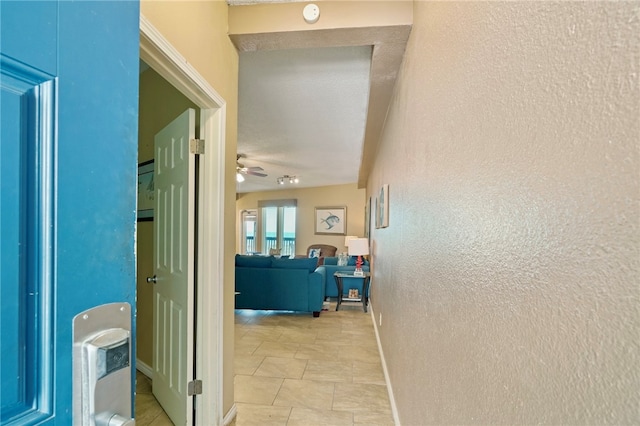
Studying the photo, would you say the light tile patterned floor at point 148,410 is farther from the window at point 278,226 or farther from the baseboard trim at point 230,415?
the window at point 278,226

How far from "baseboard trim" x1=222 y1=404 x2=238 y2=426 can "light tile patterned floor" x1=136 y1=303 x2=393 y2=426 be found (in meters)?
0.04

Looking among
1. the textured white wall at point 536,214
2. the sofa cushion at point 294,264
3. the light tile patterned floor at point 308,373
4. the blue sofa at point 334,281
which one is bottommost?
the light tile patterned floor at point 308,373

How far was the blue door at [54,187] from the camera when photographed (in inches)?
15.5

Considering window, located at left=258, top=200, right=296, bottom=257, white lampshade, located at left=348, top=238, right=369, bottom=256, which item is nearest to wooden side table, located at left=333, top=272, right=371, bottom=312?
white lampshade, located at left=348, top=238, right=369, bottom=256

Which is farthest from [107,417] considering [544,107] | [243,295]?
[243,295]

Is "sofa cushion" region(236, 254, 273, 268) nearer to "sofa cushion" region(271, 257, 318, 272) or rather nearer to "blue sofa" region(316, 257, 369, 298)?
"sofa cushion" region(271, 257, 318, 272)

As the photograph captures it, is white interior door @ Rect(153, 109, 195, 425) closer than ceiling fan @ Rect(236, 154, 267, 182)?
Yes

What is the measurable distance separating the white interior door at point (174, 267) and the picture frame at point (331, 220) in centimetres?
675

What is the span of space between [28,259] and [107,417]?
0.29 meters

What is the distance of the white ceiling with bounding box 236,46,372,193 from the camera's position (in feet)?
7.65

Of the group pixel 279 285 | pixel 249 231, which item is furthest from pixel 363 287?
pixel 249 231

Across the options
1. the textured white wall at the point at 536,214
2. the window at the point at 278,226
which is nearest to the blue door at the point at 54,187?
the textured white wall at the point at 536,214

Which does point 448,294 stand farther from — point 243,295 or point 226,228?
point 243,295

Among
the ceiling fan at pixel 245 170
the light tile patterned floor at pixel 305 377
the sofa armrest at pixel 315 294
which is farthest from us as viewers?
the ceiling fan at pixel 245 170
